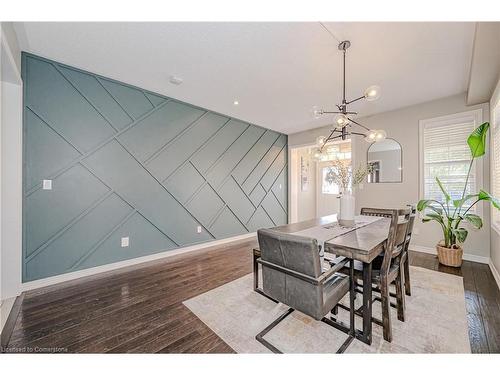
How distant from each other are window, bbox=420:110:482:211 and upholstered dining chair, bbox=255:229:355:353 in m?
3.10

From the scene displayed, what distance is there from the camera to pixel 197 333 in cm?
168

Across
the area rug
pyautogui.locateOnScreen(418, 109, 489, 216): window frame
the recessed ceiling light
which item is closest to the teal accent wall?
the recessed ceiling light

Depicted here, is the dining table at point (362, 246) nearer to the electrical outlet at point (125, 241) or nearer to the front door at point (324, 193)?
the electrical outlet at point (125, 241)

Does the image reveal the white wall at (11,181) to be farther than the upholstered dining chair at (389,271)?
Yes

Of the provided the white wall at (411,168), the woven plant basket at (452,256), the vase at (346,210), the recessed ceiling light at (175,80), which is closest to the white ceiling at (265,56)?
the recessed ceiling light at (175,80)

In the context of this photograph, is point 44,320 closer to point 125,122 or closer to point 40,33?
point 125,122

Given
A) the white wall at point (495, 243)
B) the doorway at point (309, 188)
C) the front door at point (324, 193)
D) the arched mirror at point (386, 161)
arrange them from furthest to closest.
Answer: the front door at point (324, 193) < the doorway at point (309, 188) < the arched mirror at point (386, 161) < the white wall at point (495, 243)

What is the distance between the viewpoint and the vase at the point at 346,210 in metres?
2.34

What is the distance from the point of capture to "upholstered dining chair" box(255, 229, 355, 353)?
4.39 feet

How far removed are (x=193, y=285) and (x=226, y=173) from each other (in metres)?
2.39

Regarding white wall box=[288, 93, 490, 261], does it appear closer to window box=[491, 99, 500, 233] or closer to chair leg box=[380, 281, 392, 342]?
window box=[491, 99, 500, 233]

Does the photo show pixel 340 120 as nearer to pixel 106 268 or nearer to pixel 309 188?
pixel 106 268

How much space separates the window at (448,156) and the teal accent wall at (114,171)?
3.45 metres

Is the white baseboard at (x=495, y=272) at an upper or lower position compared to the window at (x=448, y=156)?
lower
